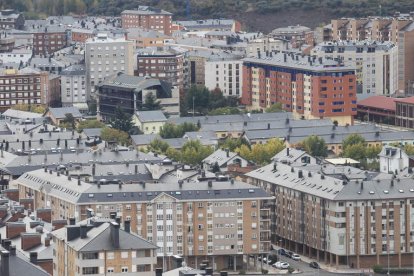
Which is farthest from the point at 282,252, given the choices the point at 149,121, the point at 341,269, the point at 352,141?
the point at 149,121

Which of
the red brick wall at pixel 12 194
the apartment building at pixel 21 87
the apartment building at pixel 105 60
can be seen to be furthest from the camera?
the apartment building at pixel 105 60

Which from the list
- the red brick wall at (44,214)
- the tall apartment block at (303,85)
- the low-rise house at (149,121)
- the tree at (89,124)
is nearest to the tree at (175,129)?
the low-rise house at (149,121)

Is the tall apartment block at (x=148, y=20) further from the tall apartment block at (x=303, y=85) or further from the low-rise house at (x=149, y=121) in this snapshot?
the low-rise house at (x=149, y=121)

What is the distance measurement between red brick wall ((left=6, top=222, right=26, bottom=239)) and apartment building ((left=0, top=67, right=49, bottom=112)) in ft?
131

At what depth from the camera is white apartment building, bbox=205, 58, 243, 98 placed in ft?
284

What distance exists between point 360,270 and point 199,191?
4.39m

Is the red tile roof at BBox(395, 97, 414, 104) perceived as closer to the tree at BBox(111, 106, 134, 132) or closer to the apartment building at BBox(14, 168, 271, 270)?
the tree at BBox(111, 106, 134, 132)

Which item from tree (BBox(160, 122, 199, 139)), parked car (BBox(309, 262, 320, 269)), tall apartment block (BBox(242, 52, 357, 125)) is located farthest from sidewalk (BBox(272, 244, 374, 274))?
tall apartment block (BBox(242, 52, 357, 125))

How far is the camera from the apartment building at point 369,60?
85.6 metres

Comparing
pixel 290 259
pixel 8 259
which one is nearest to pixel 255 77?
pixel 290 259

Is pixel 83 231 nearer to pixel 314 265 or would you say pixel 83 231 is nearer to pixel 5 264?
pixel 5 264

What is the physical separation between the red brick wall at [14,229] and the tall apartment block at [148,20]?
63.1 m

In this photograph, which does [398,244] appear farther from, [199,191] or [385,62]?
[385,62]

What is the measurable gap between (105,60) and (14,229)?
1682 inches
